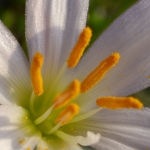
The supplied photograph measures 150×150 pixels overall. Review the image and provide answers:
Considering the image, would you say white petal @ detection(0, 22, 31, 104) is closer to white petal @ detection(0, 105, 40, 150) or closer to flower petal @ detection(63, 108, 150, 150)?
white petal @ detection(0, 105, 40, 150)

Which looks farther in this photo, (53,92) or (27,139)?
(53,92)

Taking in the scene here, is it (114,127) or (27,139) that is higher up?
(114,127)

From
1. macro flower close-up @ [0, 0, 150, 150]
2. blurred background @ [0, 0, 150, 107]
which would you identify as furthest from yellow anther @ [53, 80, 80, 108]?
blurred background @ [0, 0, 150, 107]

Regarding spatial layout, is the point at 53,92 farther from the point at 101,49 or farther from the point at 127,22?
the point at 127,22

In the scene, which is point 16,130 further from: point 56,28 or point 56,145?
point 56,28

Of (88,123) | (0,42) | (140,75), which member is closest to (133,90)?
(140,75)

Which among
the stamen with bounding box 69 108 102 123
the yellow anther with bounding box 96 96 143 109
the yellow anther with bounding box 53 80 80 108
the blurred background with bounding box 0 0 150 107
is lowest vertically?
the yellow anther with bounding box 53 80 80 108
